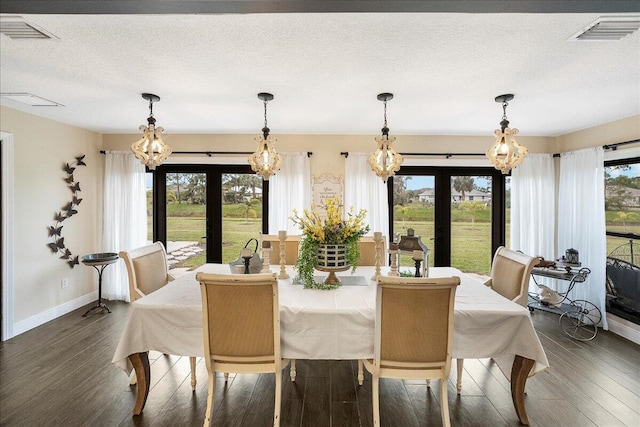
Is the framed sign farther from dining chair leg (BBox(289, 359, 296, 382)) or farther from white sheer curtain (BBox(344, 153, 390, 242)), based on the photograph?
dining chair leg (BBox(289, 359, 296, 382))

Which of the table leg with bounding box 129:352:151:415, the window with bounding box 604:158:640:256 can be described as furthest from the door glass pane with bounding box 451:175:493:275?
the table leg with bounding box 129:352:151:415

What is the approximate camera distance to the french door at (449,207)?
4.81m

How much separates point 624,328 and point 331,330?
3672 millimetres

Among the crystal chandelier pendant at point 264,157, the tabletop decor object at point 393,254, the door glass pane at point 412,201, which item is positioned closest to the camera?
the tabletop decor object at point 393,254

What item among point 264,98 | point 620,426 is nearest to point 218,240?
point 264,98

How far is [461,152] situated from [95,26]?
435 centimetres

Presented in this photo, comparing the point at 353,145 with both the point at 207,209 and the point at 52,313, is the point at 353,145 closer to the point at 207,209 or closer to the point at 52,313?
the point at 207,209

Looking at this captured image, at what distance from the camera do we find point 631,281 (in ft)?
11.9

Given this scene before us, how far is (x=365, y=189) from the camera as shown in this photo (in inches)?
180

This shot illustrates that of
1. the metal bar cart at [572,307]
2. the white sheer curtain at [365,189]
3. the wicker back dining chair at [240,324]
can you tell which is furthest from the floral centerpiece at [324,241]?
the metal bar cart at [572,307]

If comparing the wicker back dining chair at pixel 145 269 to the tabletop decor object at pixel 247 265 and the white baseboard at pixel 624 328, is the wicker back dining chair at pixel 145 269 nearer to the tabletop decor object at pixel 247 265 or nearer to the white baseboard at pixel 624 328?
the tabletop decor object at pixel 247 265

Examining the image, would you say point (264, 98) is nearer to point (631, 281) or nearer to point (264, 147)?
point (264, 147)

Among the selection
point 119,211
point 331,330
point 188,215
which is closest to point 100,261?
point 119,211

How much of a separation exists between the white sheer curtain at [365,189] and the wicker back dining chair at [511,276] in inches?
73.6
